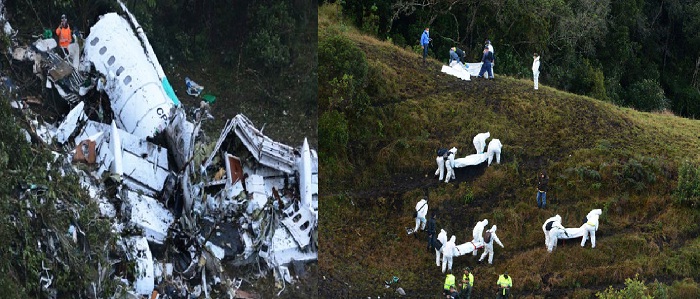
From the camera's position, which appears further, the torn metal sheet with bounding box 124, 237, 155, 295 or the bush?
the bush

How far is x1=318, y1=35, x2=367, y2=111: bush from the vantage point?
35938 millimetres

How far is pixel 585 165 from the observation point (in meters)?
35.2

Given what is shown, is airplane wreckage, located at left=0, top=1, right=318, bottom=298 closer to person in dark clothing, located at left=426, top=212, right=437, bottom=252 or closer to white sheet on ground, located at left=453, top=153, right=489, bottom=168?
person in dark clothing, located at left=426, top=212, right=437, bottom=252

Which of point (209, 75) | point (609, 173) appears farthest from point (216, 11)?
point (609, 173)

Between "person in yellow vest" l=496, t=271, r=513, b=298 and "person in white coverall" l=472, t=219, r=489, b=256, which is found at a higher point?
"person in white coverall" l=472, t=219, r=489, b=256

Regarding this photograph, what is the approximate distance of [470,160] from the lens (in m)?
34.9

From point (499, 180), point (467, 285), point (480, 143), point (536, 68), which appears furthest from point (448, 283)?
point (536, 68)

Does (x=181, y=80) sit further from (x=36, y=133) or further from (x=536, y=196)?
(x=536, y=196)

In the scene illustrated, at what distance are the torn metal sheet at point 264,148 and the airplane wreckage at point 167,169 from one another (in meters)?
0.02

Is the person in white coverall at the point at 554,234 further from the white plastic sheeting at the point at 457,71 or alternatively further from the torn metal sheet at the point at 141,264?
the torn metal sheet at the point at 141,264

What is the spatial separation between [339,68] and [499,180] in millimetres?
4148

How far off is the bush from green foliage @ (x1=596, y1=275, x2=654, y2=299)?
7.50 m

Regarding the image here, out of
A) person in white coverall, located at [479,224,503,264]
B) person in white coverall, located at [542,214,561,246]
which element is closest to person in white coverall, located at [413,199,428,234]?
person in white coverall, located at [479,224,503,264]

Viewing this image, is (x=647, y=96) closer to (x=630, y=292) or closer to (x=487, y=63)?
(x=487, y=63)
